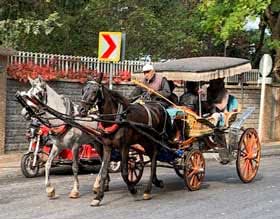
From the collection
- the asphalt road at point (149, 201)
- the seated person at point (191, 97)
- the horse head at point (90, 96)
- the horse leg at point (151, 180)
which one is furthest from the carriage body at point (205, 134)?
the horse head at point (90, 96)

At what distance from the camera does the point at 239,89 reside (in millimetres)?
23141

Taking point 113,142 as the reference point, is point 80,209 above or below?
below

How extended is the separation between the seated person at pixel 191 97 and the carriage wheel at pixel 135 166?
1435 mm

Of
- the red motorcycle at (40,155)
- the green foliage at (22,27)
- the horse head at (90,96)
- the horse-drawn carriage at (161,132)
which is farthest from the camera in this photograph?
the green foliage at (22,27)

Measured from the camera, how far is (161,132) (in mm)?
11609

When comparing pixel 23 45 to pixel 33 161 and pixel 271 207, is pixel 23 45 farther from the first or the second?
pixel 271 207

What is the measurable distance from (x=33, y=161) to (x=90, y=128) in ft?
10.4

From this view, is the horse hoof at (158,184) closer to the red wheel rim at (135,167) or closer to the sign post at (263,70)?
the red wheel rim at (135,167)

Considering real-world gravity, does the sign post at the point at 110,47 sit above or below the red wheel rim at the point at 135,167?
above

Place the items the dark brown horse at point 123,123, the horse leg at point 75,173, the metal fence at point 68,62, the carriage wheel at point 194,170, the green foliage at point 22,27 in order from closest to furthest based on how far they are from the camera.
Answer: the dark brown horse at point 123,123 < the horse leg at point 75,173 < the carriage wheel at point 194,170 < the metal fence at point 68,62 < the green foliage at point 22,27

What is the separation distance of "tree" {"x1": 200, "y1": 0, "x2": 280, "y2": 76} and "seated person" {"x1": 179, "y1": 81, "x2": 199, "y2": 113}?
945 centimetres

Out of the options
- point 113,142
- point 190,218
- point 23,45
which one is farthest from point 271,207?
point 23,45

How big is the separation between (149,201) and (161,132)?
135cm

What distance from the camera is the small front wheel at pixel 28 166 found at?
1320cm
